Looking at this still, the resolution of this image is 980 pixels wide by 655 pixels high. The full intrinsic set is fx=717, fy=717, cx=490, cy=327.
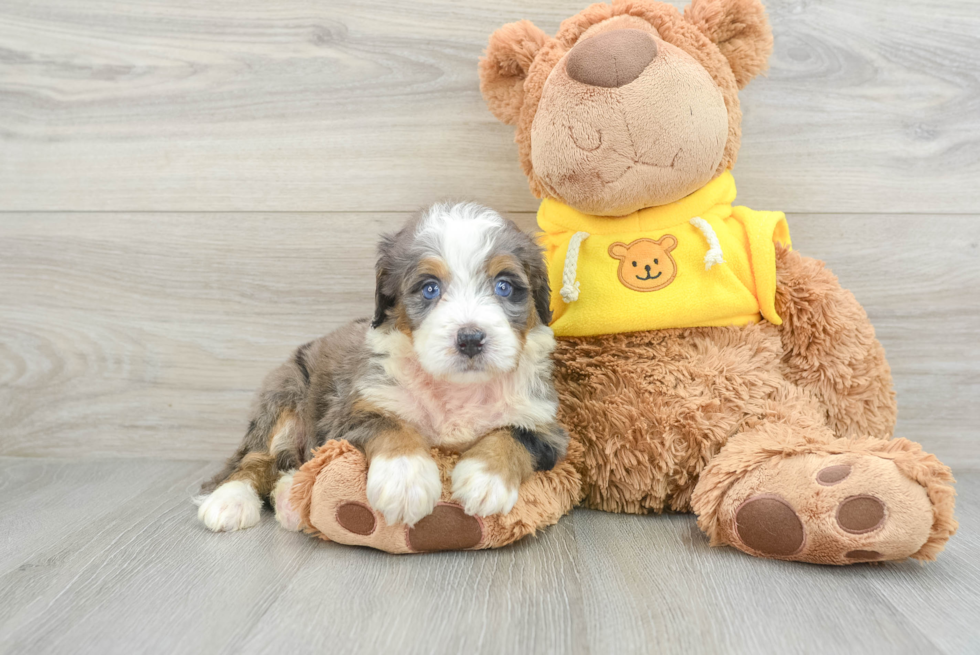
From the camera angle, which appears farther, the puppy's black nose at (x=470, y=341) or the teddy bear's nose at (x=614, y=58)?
the teddy bear's nose at (x=614, y=58)

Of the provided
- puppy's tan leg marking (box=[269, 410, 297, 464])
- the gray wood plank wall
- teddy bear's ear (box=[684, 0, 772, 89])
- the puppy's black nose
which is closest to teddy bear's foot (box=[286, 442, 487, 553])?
the puppy's black nose

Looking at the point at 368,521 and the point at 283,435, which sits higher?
the point at 368,521

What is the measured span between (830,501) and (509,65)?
146 cm

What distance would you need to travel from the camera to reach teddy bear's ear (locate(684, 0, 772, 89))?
196 centimetres

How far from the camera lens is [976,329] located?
252cm

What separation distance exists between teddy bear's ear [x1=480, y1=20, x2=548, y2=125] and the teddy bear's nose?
26cm

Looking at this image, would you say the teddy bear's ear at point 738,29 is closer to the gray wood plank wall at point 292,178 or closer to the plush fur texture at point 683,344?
the plush fur texture at point 683,344

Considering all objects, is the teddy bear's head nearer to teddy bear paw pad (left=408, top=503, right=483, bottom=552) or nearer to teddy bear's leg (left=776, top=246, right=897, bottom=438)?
teddy bear's leg (left=776, top=246, right=897, bottom=438)

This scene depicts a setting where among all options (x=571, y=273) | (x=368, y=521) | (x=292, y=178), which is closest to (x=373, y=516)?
(x=368, y=521)

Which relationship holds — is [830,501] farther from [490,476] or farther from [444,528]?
[444,528]

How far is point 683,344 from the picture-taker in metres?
1.99

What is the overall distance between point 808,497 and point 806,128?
4.86ft

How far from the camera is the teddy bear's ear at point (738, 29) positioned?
1.96 metres

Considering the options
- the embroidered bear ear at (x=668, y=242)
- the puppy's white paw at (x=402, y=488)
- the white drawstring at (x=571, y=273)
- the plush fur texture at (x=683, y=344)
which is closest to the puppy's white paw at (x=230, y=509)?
the puppy's white paw at (x=402, y=488)
